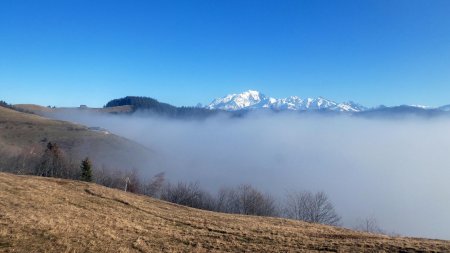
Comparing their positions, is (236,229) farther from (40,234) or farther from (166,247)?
(40,234)

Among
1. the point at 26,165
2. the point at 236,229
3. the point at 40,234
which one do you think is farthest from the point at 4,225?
the point at 26,165

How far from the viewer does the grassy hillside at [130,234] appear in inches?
1059

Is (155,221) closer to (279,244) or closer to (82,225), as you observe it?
(82,225)

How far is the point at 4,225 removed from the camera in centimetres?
2883

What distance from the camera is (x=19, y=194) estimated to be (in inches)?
1671

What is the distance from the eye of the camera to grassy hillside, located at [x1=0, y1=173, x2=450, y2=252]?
88.2 ft

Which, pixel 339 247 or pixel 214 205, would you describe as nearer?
pixel 339 247

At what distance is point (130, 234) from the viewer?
103 ft

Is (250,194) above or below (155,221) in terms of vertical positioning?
below

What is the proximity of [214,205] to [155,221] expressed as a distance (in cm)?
10785

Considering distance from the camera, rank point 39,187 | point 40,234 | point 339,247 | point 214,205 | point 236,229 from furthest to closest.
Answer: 1. point 214,205
2. point 39,187
3. point 236,229
4. point 339,247
5. point 40,234

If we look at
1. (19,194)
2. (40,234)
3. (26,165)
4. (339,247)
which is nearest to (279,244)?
(339,247)

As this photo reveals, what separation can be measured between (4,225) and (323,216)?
120 metres

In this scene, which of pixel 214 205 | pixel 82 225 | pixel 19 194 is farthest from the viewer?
pixel 214 205
